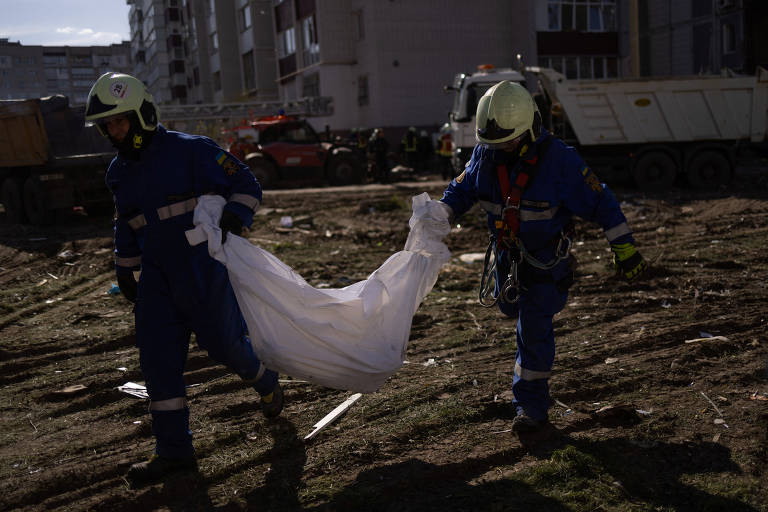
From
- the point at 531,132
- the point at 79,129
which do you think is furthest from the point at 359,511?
the point at 79,129

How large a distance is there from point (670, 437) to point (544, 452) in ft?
2.29

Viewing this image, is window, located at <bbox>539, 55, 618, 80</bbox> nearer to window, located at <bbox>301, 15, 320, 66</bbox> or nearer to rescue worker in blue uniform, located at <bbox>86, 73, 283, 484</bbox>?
window, located at <bbox>301, 15, 320, 66</bbox>

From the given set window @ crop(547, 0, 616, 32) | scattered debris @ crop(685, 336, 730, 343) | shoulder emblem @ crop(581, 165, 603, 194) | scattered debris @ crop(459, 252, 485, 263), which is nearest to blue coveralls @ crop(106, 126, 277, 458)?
shoulder emblem @ crop(581, 165, 603, 194)

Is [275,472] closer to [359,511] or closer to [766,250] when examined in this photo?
[359,511]

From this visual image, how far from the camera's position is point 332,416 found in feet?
13.7

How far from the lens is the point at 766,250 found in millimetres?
8367

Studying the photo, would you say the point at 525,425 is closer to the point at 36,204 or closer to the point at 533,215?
the point at 533,215

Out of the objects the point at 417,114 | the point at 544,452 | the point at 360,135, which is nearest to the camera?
the point at 544,452

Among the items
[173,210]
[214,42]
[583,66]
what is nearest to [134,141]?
[173,210]

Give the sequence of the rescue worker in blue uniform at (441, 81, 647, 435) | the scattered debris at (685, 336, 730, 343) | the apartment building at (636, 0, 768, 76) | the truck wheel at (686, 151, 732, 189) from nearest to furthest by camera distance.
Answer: the rescue worker in blue uniform at (441, 81, 647, 435) < the scattered debris at (685, 336, 730, 343) < the truck wheel at (686, 151, 732, 189) < the apartment building at (636, 0, 768, 76)

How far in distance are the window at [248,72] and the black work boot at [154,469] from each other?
136 ft

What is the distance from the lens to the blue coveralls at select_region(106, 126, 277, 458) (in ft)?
11.8

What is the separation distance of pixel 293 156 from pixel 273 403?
15572mm

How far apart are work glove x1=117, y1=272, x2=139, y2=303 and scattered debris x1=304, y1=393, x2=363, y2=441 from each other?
4.19ft
